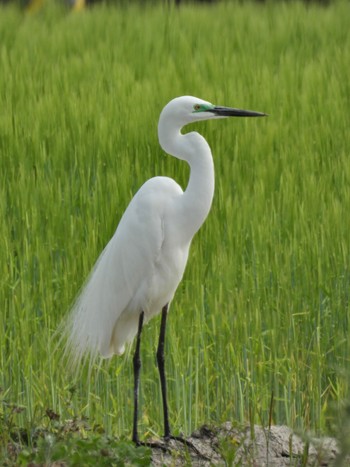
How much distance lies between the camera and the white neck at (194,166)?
9.28 ft

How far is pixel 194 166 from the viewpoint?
285 cm

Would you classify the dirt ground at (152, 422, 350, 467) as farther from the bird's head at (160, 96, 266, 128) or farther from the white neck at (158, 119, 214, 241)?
the bird's head at (160, 96, 266, 128)

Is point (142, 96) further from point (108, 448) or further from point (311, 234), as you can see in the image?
point (108, 448)

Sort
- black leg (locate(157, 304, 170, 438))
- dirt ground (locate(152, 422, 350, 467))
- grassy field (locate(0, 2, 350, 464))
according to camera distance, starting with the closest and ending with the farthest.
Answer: dirt ground (locate(152, 422, 350, 467)), black leg (locate(157, 304, 170, 438)), grassy field (locate(0, 2, 350, 464))

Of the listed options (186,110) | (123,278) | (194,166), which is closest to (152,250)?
(123,278)

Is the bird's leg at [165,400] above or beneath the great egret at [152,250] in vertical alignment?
beneath

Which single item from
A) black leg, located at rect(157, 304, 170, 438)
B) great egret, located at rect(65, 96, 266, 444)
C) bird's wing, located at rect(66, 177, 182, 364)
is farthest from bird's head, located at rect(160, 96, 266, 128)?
black leg, located at rect(157, 304, 170, 438)

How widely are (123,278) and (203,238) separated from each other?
89 cm

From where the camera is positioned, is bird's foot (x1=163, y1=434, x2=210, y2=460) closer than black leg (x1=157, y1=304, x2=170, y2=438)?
Yes

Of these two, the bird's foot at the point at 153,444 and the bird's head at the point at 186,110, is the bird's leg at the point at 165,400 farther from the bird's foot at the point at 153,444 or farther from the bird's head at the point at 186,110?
the bird's head at the point at 186,110

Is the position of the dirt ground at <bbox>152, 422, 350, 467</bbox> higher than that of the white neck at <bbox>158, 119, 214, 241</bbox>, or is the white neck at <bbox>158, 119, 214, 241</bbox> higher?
the white neck at <bbox>158, 119, 214, 241</bbox>

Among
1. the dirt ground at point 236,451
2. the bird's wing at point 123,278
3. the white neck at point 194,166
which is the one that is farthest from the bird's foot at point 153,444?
the white neck at point 194,166

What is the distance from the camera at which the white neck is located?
111 inches

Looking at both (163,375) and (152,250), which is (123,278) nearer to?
(152,250)
